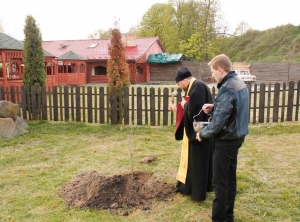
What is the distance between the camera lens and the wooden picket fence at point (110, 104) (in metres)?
8.96

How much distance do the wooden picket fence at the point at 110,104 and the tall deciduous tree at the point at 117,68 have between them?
145mm

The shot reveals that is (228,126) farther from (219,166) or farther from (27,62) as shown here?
(27,62)

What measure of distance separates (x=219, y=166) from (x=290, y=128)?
6.08 m

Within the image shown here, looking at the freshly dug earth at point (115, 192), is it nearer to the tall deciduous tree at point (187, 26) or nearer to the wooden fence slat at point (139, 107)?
the wooden fence slat at point (139, 107)

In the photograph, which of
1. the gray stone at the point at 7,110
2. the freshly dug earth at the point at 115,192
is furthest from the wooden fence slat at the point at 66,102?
the freshly dug earth at the point at 115,192

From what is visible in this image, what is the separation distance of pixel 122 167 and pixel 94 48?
2754 centimetres

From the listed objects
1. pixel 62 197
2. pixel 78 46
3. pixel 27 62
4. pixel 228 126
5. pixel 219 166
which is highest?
pixel 78 46

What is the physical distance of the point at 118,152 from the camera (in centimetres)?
648

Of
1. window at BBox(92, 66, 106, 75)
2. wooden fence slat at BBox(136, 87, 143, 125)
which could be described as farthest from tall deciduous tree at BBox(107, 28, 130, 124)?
window at BBox(92, 66, 106, 75)

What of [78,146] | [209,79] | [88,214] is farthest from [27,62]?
[209,79]

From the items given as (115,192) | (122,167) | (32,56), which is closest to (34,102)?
(32,56)

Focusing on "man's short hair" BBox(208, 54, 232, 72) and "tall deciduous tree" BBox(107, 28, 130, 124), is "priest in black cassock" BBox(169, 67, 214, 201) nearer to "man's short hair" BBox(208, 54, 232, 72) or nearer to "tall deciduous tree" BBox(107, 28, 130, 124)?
"man's short hair" BBox(208, 54, 232, 72)

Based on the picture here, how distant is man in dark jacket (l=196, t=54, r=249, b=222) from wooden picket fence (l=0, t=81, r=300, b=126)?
18.0 ft

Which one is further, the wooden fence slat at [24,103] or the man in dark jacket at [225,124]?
the wooden fence slat at [24,103]
